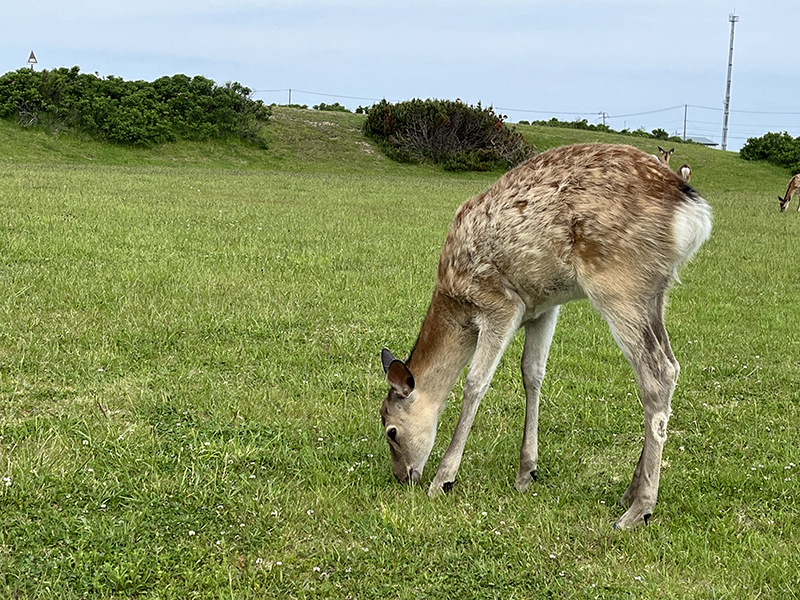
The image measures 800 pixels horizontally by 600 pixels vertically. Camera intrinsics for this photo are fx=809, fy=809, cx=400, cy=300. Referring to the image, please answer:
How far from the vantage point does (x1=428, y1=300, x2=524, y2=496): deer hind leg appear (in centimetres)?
487

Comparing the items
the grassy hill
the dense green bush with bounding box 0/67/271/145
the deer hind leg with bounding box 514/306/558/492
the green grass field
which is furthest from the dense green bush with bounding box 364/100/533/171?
the deer hind leg with bounding box 514/306/558/492

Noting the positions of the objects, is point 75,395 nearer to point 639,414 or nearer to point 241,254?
point 639,414

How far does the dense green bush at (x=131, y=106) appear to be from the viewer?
118 ft

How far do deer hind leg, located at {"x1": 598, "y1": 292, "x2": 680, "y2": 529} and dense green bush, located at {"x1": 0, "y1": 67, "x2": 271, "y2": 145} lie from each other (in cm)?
3497

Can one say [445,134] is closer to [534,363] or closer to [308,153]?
[308,153]

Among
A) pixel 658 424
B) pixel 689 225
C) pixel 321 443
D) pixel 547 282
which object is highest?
pixel 689 225

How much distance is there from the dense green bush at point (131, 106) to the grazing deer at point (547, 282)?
34.1m

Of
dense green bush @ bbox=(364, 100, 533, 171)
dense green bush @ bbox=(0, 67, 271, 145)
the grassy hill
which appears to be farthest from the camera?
dense green bush @ bbox=(364, 100, 533, 171)

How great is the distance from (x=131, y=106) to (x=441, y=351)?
3647 cm

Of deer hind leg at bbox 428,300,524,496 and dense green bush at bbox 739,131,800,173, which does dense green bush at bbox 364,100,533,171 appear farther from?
deer hind leg at bbox 428,300,524,496

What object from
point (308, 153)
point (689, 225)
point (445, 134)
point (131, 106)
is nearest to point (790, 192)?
point (445, 134)

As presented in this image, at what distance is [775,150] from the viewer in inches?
1978

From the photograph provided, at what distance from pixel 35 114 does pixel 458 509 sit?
36.6m

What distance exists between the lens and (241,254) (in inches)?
464
